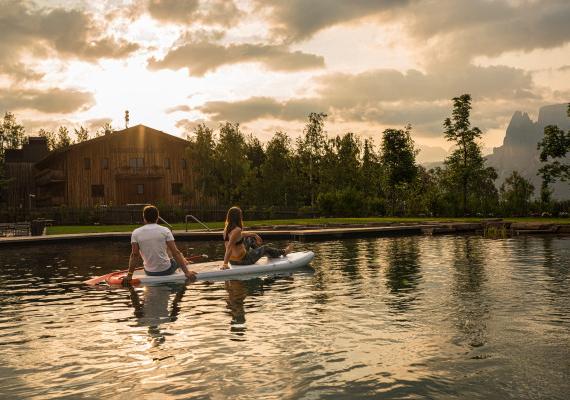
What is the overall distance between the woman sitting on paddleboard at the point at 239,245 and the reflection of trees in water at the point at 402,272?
3.60m

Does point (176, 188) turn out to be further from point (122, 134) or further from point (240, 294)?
point (240, 294)

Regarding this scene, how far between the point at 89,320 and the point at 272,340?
3876 millimetres

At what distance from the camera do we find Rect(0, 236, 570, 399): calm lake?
22.4 feet

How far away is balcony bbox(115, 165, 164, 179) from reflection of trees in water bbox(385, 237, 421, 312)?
3581 centimetres

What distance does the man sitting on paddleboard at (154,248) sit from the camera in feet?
45.0

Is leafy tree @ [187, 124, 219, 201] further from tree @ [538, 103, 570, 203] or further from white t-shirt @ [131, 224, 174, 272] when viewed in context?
white t-shirt @ [131, 224, 174, 272]

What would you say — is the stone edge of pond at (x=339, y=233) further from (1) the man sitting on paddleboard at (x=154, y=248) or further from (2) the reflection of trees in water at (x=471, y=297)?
(1) the man sitting on paddleboard at (x=154, y=248)

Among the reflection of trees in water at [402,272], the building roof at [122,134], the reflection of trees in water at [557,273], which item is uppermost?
the building roof at [122,134]

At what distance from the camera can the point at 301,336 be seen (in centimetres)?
911

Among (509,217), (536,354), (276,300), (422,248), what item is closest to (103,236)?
(422,248)

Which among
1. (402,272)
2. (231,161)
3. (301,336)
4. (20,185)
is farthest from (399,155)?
(301,336)

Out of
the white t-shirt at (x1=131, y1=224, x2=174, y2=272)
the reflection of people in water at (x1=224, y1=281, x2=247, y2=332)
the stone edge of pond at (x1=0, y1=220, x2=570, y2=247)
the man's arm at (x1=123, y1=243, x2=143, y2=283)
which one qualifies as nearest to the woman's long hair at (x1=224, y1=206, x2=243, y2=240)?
the reflection of people in water at (x1=224, y1=281, x2=247, y2=332)

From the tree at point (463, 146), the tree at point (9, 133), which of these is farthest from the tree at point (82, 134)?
the tree at point (463, 146)

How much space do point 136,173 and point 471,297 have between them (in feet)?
161
